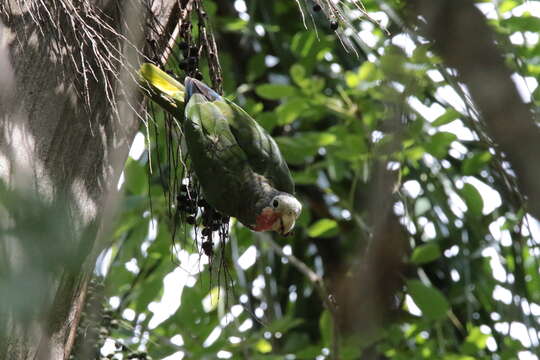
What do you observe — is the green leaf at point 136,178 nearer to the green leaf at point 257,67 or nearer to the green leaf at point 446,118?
the green leaf at point 257,67

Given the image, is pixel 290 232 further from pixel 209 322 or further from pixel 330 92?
pixel 330 92

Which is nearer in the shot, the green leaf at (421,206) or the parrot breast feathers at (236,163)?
the parrot breast feathers at (236,163)

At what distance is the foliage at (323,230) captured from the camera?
2.54 m

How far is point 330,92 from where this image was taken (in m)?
3.26

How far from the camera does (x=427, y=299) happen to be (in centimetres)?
253

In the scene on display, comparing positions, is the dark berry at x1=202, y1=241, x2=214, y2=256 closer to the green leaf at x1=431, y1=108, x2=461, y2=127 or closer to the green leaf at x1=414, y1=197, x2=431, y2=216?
the green leaf at x1=431, y1=108, x2=461, y2=127

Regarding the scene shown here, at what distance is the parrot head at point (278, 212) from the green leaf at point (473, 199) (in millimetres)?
905

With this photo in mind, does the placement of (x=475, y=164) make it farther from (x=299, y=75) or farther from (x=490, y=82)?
(x=490, y=82)

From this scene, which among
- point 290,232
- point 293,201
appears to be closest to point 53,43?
point 293,201

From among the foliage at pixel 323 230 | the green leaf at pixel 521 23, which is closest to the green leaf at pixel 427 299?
the foliage at pixel 323 230

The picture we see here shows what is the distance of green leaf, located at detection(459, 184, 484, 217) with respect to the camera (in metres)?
2.58

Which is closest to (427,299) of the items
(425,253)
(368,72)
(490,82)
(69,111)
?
(425,253)

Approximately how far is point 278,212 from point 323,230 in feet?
3.21

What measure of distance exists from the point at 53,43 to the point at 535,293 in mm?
1901
